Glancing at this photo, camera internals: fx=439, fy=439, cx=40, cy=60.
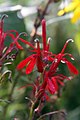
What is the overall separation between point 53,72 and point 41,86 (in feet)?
0.12

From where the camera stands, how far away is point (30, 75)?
3.38 feet

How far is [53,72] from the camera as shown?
74 centimetres

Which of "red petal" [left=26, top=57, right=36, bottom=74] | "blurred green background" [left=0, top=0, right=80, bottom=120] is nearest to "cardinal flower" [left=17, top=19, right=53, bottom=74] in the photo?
"red petal" [left=26, top=57, right=36, bottom=74]

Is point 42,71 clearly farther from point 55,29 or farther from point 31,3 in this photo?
point 31,3

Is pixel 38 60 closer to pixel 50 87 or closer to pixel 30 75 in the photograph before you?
pixel 50 87

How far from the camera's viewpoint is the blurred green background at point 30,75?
3.14 feet

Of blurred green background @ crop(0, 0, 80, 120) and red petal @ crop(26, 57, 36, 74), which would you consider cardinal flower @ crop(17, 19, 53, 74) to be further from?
blurred green background @ crop(0, 0, 80, 120)

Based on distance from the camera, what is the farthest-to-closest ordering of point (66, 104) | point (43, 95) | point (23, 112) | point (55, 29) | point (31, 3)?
point (31, 3), point (55, 29), point (66, 104), point (23, 112), point (43, 95)

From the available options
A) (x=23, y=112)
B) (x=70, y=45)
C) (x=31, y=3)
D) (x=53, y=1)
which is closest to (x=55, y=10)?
(x=31, y=3)

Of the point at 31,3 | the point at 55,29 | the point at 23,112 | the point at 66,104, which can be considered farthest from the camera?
the point at 31,3

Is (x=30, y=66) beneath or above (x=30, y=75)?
above

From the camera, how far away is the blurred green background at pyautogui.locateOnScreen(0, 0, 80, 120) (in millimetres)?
957

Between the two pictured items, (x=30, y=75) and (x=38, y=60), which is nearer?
(x=38, y=60)

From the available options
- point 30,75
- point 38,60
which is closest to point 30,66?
point 38,60
